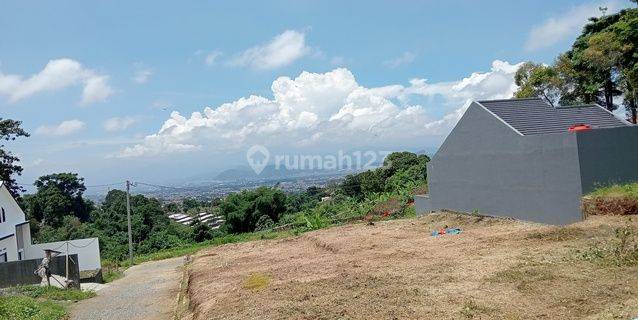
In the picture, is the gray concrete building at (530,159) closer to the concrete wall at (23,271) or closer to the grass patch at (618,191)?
the grass patch at (618,191)

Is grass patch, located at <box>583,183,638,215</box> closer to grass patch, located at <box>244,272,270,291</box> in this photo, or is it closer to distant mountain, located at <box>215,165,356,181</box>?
grass patch, located at <box>244,272,270,291</box>

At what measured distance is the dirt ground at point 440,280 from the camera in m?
7.23

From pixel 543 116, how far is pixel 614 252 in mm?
10268

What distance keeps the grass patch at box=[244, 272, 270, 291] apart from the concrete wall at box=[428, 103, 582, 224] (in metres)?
8.76

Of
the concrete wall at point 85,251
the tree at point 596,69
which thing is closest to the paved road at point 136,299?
the concrete wall at point 85,251

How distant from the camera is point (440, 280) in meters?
9.55

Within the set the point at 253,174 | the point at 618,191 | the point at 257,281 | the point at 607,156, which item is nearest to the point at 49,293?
the point at 257,281

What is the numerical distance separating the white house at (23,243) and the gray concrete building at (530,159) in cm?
1624

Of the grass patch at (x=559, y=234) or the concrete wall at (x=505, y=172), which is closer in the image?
the grass patch at (x=559, y=234)

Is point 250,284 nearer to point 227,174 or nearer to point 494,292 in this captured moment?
point 494,292

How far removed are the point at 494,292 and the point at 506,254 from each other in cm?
356

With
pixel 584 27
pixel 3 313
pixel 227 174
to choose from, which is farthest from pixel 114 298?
pixel 227 174

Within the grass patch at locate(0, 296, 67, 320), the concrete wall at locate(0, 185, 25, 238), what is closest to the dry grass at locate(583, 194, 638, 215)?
the grass patch at locate(0, 296, 67, 320)

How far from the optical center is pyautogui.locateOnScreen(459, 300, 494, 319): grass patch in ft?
22.8
